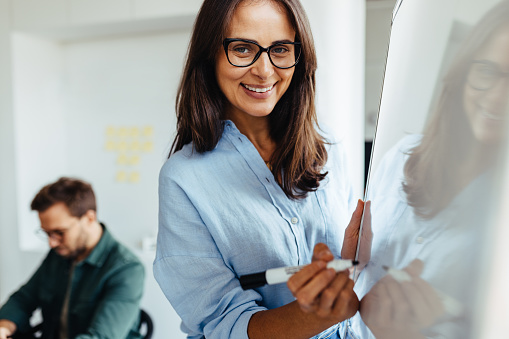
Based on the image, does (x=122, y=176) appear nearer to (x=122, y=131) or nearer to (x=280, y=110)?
(x=122, y=131)

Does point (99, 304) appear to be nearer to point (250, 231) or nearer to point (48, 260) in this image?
point (48, 260)

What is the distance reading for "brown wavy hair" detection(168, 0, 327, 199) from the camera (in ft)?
2.70

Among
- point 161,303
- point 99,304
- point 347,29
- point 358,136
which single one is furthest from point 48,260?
point 347,29

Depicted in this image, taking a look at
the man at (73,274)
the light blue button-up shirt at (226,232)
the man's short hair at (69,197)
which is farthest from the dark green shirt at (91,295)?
the light blue button-up shirt at (226,232)

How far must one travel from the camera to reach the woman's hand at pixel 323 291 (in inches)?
21.2

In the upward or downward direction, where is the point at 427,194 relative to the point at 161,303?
upward

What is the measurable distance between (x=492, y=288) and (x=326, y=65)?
3.82 feet

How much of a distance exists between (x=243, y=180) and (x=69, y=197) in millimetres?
1377

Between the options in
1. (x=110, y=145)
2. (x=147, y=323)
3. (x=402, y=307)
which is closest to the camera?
(x=402, y=307)

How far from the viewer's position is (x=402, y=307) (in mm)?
436

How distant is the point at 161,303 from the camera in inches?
109

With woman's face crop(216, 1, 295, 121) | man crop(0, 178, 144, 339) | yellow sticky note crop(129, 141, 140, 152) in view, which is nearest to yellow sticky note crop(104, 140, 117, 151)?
yellow sticky note crop(129, 141, 140, 152)

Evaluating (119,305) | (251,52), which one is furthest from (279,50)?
(119,305)

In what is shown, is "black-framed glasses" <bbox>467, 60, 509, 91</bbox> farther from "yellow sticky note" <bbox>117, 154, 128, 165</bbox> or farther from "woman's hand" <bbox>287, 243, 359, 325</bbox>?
"yellow sticky note" <bbox>117, 154, 128, 165</bbox>
